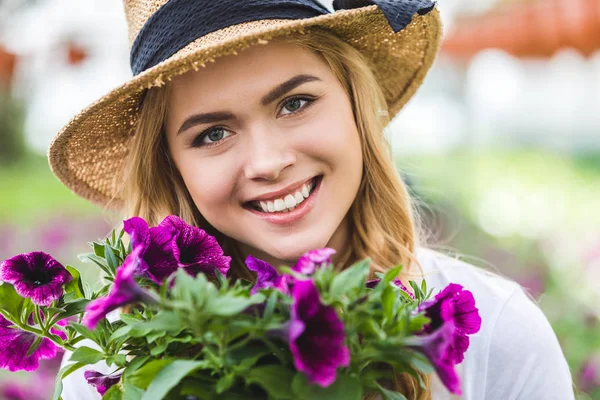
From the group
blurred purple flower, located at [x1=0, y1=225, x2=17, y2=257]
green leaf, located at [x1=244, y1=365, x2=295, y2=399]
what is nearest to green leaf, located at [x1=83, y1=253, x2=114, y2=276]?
green leaf, located at [x1=244, y1=365, x2=295, y2=399]

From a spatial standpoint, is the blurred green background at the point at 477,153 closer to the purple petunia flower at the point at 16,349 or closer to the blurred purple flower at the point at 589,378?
the blurred purple flower at the point at 589,378

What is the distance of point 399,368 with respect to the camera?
883 millimetres

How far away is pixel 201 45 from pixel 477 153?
11902 mm

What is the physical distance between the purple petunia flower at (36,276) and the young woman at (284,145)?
48cm

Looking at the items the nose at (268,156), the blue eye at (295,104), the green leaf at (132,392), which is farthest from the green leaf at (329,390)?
the blue eye at (295,104)

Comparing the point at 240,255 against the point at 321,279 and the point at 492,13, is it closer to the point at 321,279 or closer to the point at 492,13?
the point at 321,279

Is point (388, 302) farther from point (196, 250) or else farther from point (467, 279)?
point (467, 279)

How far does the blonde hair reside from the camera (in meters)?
1.60

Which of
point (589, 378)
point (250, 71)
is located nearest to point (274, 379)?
point (250, 71)

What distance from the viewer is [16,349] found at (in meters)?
1.01

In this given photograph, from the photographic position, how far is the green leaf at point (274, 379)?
81 centimetres

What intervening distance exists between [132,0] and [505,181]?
923cm

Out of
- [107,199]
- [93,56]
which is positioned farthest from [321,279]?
[93,56]

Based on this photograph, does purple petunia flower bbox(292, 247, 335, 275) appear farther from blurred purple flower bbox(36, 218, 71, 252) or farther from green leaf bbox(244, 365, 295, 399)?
blurred purple flower bbox(36, 218, 71, 252)
